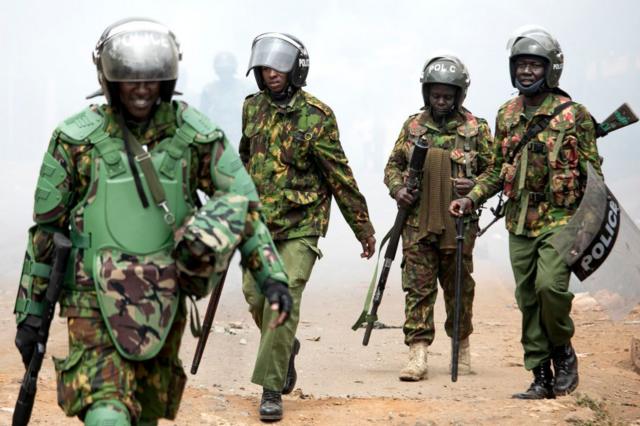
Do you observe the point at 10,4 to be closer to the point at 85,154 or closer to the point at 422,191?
the point at 422,191

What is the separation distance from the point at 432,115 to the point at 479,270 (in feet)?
39.2

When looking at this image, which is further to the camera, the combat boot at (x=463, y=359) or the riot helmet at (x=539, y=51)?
the combat boot at (x=463, y=359)

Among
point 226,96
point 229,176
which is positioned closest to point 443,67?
point 229,176

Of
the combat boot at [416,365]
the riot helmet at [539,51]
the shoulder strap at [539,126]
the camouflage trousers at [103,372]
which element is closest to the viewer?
the camouflage trousers at [103,372]

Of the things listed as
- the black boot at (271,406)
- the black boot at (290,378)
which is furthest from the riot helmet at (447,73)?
the black boot at (271,406)

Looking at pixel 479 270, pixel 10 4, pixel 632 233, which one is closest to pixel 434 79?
pixel 632 233

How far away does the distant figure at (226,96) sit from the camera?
30.2 metres

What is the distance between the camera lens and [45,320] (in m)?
4.92

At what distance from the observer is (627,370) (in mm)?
10023

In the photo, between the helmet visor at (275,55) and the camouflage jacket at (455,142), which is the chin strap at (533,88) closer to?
the camouflage jacket at (455,142)

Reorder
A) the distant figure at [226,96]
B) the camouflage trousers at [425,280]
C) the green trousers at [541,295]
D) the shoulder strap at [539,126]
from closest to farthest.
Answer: the green trousers at [541,295] < the shoulder strap at [539,126] < the camouflage trousers at [425,280] < the distant figure at [226,96]

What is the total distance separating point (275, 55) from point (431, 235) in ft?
6.30

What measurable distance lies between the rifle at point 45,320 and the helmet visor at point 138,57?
65cm

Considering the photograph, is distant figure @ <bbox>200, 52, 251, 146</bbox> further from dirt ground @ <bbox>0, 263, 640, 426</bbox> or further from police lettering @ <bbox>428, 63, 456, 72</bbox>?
police lettering @ <bbox>428, 63, 456, 72</bbox>
